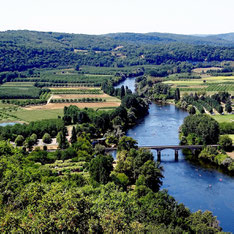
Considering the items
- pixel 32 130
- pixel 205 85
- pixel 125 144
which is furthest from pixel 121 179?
pixel 205 85

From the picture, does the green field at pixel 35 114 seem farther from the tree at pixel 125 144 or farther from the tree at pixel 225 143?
the tree at pixel 225 143

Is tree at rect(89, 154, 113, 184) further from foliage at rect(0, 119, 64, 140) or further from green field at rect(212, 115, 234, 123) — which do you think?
green field at rect(212, 115, 234, 123)

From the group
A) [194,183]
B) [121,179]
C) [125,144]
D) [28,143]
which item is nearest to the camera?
[121,179]

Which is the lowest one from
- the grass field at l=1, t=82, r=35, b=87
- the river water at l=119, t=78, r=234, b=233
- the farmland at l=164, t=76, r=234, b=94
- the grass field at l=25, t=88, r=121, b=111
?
the river water at l=119, t=78, r=234, b=233

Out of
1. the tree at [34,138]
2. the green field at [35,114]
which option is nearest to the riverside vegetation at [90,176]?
the tree at [34,138]


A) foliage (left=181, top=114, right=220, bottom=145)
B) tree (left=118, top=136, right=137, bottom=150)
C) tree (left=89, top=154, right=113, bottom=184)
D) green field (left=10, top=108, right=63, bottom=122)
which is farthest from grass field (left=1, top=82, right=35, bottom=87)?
tree (left=89, top=154, right=113, bottom=184)

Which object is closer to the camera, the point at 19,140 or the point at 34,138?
the point at 19,140

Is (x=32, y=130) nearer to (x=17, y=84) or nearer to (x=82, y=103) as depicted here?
(x=82, y=103)

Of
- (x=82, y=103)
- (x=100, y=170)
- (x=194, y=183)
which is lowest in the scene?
(x=194, y=183)

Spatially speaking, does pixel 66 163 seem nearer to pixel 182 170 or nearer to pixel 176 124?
pixel 182 170

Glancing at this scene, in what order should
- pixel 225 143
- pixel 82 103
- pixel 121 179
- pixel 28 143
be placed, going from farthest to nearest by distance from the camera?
pixel 82 103 → pixel 28 143 → pixel 225 143 → pixel 121 179

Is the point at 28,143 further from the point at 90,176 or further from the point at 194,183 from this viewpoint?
the point at 194,183

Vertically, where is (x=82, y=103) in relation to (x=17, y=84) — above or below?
below
